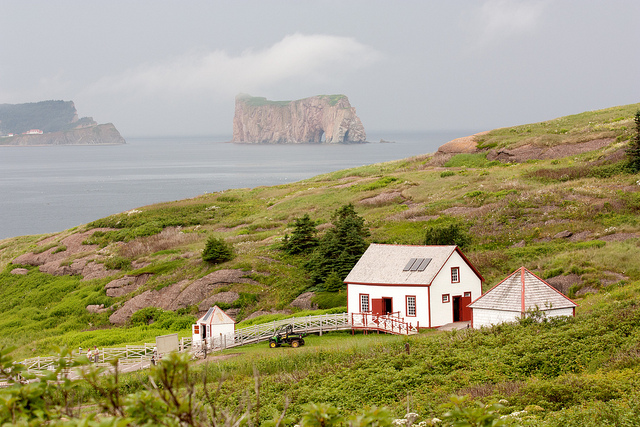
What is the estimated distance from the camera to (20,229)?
349ft

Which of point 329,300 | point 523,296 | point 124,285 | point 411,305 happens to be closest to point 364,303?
point 411,305

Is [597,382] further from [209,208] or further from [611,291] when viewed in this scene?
[209,208]

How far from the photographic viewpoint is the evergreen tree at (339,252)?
44625 millimetres

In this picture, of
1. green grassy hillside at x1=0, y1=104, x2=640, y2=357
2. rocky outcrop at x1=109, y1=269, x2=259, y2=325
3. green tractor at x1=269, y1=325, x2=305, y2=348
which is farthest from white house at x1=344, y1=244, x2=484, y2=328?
rocky outcrop at x1=109, y1=269, x2=259, y2=325

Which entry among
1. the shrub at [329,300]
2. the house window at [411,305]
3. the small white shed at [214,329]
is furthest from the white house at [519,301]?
the small white shed at [214,329]

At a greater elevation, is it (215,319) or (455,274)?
(455,274)

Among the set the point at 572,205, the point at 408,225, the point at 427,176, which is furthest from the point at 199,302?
the point at 427,176

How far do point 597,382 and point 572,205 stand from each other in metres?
35.1

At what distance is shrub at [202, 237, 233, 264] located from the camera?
4947cm

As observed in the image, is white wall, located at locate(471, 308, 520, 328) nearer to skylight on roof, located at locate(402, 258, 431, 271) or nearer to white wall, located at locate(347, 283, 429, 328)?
white wall, located at locate(347, 283, 429, 328)

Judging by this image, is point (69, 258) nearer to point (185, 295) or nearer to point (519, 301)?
point (185, 295)

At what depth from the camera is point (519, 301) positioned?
99.5 ft

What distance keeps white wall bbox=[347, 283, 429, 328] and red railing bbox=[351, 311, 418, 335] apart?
1.42 ft

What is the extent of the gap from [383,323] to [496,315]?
22.2ft
